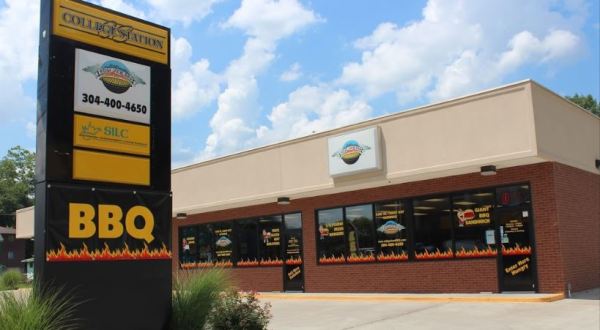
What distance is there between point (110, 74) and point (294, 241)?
14196mm

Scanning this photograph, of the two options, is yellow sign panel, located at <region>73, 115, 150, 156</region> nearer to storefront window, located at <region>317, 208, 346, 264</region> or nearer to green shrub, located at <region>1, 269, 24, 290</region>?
green shrub, located at <region>1, 269, 24, 290</region>

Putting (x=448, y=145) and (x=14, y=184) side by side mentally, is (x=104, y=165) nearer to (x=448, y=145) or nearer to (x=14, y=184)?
(x=448, y=145)

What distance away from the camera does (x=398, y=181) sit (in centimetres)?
1830

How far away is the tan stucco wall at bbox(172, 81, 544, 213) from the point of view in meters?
15.2

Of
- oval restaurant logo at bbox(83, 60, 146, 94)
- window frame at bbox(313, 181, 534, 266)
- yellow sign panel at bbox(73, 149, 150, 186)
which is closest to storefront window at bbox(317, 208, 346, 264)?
window frame at bbox(313, 181, 534, 266)

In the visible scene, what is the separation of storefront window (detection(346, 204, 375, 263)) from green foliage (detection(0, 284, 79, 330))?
42.0 feet

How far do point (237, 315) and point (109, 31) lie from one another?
15.4ft

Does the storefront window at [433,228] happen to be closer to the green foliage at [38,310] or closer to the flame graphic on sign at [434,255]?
the flame graphic on sign at [434,255]

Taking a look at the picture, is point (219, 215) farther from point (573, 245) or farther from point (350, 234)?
point (573, 245)

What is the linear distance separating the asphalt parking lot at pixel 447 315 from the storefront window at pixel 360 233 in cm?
309

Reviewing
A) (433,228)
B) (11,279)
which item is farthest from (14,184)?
(433,228)

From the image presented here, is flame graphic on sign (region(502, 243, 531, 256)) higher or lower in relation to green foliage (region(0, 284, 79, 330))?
higher

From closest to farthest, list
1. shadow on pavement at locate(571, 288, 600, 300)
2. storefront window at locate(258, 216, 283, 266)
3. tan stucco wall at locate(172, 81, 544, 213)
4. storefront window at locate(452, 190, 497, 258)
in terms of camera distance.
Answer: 1. shadow on pavement at locate(571, 288, 600, 300)
2. tan stucco wall at locate(172, 81, 544, 213)
3. storefront window at locate(452, 190, 497, 258)
4. storefront window at locate(258, 216, 283, 266)

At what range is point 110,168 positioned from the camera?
880 cm
